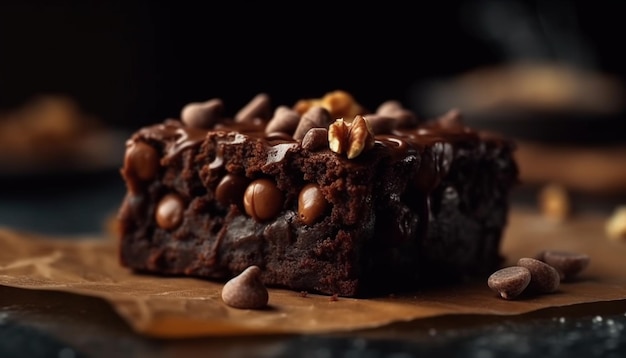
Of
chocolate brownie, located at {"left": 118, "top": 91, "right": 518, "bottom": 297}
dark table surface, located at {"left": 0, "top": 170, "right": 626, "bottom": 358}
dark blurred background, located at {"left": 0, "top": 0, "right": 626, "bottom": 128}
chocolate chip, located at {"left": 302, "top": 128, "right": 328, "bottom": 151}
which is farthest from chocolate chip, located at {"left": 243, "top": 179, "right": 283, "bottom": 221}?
dark blurred background, located at {"left": 0, "top": 0, "right": 626, "bottom": 128}

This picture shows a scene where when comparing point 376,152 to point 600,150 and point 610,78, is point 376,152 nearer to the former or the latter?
point 600,150

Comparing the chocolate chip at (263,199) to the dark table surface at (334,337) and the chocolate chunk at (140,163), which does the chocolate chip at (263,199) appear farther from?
the dark table surface at (334,337)

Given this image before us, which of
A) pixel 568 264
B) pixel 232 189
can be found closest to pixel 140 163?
pixel 232 189

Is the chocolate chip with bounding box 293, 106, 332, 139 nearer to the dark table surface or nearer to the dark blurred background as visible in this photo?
the dark table surface

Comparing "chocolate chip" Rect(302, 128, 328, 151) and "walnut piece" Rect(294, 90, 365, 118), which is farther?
"walnut piece" Rect(294, 90, 365, 118)

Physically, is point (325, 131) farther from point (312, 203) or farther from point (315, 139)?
point (312, 203)

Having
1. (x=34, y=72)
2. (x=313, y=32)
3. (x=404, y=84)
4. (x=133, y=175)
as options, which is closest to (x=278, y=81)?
(x=313, y=32)

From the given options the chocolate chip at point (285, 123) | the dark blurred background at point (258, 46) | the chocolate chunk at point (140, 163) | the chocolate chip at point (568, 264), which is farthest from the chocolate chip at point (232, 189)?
the dark blurred background at point (258, 46)
